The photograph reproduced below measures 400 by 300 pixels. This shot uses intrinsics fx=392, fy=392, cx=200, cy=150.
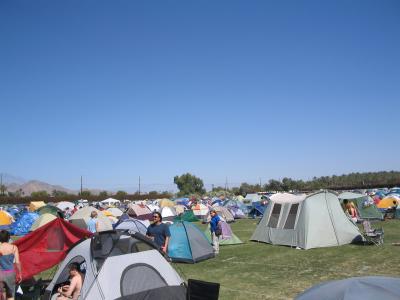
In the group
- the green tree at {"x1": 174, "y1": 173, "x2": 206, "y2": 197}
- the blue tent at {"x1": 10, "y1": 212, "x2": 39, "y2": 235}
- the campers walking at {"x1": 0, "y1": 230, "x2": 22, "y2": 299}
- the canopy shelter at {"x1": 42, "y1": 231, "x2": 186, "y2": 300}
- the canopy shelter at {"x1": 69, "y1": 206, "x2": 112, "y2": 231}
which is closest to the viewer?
the canopy shelter at {"x1": 42, "y1": 231, "x2": 186, "y2": 300}

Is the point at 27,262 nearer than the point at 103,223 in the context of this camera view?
Yes

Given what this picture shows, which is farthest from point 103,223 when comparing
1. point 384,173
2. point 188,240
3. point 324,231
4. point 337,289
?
point 384,173

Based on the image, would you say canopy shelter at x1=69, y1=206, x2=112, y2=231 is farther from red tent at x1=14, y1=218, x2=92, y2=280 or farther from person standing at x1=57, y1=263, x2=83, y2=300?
person standing at x1=57, y1=263, x2=83, y2=300

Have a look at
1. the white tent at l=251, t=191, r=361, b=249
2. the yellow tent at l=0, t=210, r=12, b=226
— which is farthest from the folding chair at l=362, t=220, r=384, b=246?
the yellow tent at l=0, t=210, r=12, b=226

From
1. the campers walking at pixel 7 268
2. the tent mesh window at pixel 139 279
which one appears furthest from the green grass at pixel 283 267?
the campers walking at pixel 7 268

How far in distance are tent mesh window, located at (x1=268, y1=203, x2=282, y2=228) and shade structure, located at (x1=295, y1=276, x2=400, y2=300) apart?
11909 mm

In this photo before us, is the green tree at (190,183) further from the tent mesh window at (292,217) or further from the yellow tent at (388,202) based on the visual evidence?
the tent mesh window at (292,217)

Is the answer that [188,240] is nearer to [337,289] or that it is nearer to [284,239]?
[284,239]

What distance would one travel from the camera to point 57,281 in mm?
7633

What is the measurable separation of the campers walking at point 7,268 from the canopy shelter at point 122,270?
28.4 inches

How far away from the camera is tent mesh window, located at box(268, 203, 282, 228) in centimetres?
1576

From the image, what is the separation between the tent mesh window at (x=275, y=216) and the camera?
15.8 meters

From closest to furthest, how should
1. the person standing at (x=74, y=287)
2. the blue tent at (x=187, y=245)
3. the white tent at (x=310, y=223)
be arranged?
the person standing at (x=74, y=287) < the blue tent at (x=187, y=245) < the white tent at (x=310, y=223)

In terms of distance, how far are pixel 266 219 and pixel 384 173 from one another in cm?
9302
